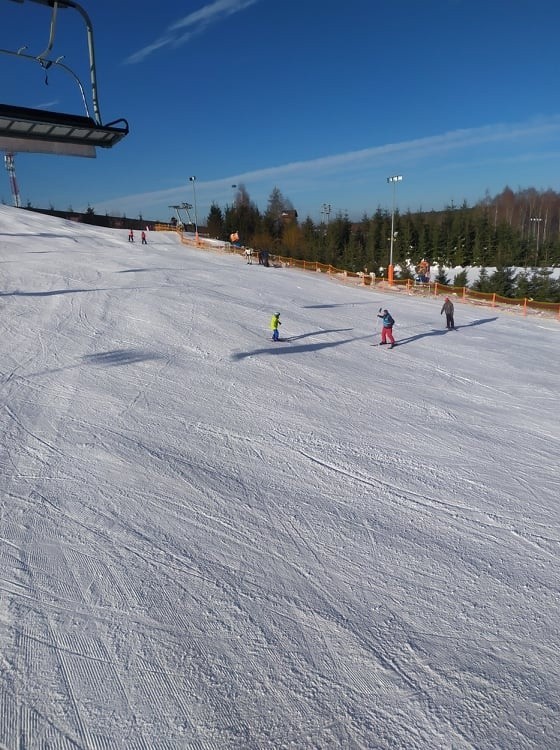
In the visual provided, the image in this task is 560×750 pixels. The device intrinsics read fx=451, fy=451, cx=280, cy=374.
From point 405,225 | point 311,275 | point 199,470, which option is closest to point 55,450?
point 199,470

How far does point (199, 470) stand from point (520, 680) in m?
3.86

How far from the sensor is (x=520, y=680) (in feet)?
10.5

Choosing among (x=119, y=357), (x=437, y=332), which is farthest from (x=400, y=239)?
(x=119, y=357)

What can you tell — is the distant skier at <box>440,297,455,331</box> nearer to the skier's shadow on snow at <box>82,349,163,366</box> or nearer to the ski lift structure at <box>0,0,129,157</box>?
the skier's shadow on snow at <box>82,349,163,366</box>

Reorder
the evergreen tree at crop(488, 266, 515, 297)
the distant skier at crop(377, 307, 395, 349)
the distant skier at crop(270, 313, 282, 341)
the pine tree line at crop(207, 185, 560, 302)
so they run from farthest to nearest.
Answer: the pine tree line at crop(207, 185, 560, 302) < the evergreen tree at crop(488, 266, 515, 297) < the distant skier at crop(377, 307, 395, 349) < the distant skier at crop(270, 313, 282, 341)

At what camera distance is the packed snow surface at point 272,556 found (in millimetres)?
2957

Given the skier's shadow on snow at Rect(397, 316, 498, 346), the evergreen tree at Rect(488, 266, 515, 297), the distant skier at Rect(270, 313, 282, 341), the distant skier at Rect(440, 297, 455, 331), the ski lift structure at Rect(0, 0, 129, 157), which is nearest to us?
the ski lift structure at Rect(0, 0, 129, 157)

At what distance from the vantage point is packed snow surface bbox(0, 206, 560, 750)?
116 inches

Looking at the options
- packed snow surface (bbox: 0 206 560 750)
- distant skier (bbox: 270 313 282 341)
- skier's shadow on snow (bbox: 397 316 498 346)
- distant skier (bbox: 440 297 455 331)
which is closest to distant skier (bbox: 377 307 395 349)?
skier's shadow on snow (bbox: 397 316 498 346)

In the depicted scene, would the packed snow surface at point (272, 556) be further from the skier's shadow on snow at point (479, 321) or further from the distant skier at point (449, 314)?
the skier's shadow on snow at point (479, 321)

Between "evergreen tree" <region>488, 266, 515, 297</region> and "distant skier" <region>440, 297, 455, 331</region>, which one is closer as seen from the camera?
"distant skier" <region>440, 297, 455, 331</region>

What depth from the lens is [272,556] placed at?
4309 mm

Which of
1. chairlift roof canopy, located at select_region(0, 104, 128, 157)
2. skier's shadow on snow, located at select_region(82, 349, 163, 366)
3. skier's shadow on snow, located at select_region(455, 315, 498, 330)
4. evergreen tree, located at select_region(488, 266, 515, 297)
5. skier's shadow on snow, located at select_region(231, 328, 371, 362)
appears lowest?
skier's shadow on snow, located at select_region(82, 349, 163, 366)

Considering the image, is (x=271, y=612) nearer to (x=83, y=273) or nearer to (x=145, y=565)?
(x=145, y=565)
